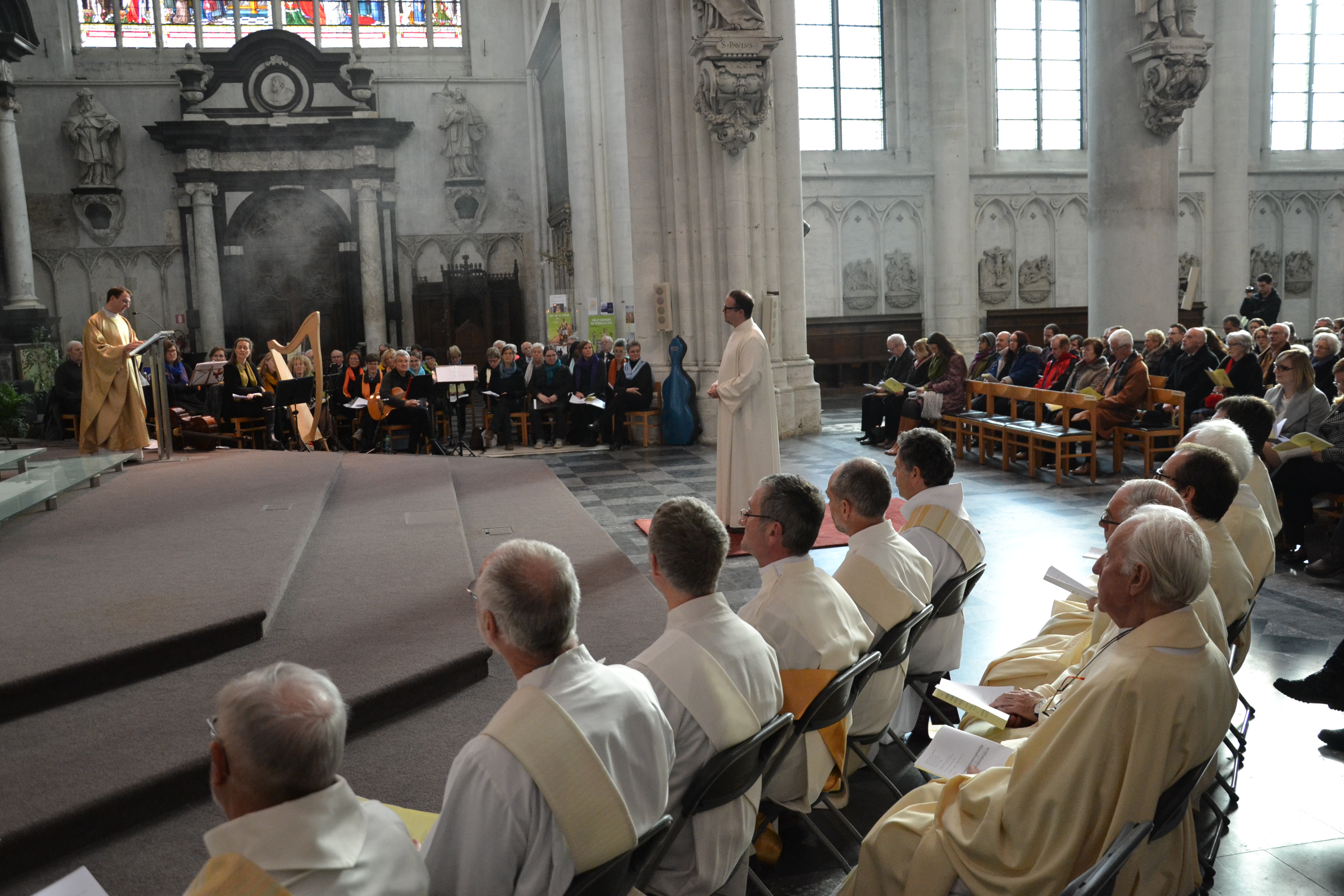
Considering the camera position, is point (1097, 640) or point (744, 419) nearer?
point (1097, 640)

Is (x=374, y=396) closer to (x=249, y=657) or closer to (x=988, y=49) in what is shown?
(x=249, y=657)

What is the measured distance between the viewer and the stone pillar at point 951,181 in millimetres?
18922

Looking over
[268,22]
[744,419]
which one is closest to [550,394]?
[744,419]

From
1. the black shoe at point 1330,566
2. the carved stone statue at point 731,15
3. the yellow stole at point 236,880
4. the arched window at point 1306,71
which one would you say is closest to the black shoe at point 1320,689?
the black shoe at point 1330,566

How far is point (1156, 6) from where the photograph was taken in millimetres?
10250

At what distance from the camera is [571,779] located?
6.10 feet

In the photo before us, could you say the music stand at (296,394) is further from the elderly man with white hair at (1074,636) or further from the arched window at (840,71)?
the arched window at (840,71)

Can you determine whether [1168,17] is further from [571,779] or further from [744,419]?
[571,779]

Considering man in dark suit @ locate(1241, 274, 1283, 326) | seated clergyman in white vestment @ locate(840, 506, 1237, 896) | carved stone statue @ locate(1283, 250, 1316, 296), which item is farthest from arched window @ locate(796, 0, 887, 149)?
seated clergyman in white vestment @ locate(840, 506, 1237, 896)

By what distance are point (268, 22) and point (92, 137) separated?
166 inches

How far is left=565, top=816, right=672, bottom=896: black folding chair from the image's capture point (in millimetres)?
1859

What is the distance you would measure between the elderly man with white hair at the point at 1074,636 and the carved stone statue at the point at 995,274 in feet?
56.0

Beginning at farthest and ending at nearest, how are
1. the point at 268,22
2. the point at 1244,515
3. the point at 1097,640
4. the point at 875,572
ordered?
1. the point at 268,22
2. the point at 1244,515
3. the point at 875,572
4. the point at 1097,640

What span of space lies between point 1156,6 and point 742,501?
6.97 metres
